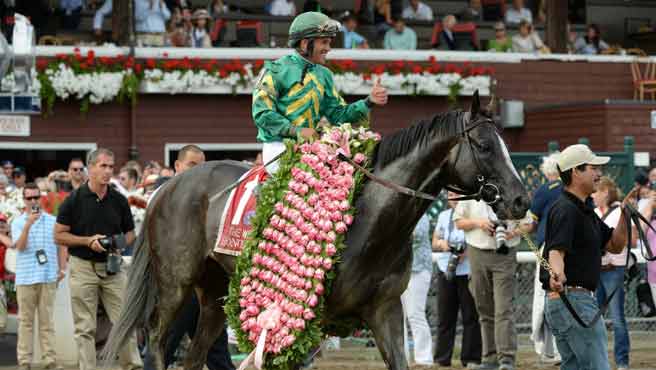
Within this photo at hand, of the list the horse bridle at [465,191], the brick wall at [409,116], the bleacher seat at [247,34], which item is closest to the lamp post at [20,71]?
the horse bridle at [465,191]

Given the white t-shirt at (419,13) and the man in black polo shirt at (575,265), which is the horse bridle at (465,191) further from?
the white t-shirt at (419,13)

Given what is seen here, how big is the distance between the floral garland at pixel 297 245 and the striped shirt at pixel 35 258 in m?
4.60

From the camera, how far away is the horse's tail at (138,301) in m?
9.03

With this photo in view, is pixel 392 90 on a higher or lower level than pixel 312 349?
higher

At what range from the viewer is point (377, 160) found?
7.66m

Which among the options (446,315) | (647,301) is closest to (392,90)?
(647,301)

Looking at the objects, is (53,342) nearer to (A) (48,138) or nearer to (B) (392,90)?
(A) (48,138)

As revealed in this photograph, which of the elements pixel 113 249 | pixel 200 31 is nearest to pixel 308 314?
pixel 113 249

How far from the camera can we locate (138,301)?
9.08 m

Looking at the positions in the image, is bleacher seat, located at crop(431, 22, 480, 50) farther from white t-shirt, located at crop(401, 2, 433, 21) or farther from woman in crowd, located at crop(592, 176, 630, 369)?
woman in crowd, located at crop(592, 176, 630, 369)

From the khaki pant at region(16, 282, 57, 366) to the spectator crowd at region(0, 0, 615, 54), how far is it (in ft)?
27.3

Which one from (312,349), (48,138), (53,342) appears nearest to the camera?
(312,349)

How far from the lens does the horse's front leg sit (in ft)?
23.6

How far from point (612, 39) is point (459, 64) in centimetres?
715
